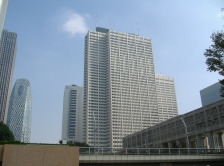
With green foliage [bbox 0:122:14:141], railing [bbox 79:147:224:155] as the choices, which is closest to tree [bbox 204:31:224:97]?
railing [bbox 79:147:224:155]

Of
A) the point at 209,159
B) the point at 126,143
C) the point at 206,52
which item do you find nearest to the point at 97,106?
the point at 126,143

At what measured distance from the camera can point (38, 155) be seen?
2800 centimetres

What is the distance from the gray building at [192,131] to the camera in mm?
74125

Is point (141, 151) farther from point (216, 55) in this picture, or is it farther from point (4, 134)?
point (4, 134)

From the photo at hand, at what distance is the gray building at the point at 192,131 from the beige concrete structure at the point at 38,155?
33.6 m

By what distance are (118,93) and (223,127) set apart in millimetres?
127728

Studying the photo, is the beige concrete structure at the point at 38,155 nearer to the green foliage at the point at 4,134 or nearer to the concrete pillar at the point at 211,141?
the concrete pillar at the point at 211,141

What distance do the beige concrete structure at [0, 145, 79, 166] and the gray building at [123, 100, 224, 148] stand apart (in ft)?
110

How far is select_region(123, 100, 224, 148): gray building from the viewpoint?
74.1 m

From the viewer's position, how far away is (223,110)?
233ft

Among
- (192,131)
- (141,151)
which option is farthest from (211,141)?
(141,151)

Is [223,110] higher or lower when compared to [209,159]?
higher

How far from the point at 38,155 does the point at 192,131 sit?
6662 centimetres

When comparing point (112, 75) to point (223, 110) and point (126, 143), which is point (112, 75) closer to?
point (126, 143)
